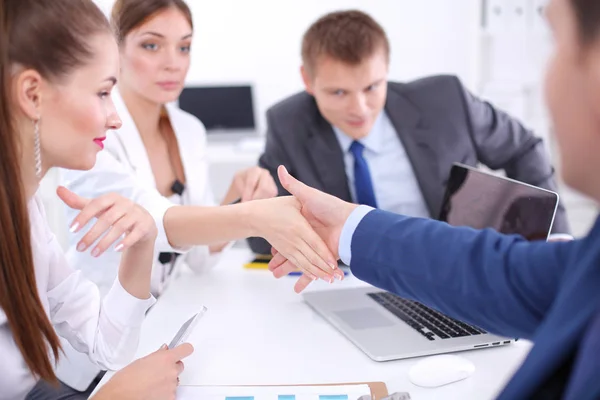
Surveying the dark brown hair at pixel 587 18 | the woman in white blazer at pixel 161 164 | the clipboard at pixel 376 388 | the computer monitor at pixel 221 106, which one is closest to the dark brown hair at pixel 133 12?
the woman in white blazer at pixel 161 164

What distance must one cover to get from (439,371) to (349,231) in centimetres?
27

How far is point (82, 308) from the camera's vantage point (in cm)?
123

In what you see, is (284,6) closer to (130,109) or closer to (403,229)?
(130,109)

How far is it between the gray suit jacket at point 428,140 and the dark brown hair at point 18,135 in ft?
3.26

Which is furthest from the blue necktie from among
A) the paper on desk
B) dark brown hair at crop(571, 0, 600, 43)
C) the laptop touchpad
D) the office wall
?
the office wall

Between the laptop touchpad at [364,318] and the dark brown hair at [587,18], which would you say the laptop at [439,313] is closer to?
the laptop touchpad at [364,318]

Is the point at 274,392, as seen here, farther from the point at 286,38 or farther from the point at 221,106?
the point at 286,38

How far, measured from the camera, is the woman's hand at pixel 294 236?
47.8 inches

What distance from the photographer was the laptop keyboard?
1.20 meters

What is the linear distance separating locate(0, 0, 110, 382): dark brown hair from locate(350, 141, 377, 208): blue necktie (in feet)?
3.44

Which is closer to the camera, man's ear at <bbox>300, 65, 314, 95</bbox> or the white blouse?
the white blouse

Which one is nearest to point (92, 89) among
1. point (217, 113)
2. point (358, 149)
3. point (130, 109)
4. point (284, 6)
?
point (130, 109)

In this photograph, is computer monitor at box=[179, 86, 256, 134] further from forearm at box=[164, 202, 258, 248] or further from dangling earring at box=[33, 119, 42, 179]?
dangling earring at box=[33, 119, 42, 179]

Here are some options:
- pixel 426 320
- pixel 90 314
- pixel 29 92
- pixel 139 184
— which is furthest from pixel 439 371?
pixel 139 184
